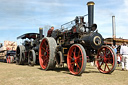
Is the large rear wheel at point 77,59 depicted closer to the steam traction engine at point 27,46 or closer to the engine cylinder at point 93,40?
the engine cylinder at point 93,40

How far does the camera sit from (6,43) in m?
22.4

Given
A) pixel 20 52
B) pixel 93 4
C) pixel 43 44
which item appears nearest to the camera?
pixel 93 4

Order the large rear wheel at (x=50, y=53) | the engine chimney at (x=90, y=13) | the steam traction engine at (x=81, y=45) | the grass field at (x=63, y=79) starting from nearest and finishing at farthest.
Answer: the grass field at (x=63, y=79)
the steam traction engine at (x=81, y=45)
the engine chimney at (x=90, y=13)
the large rear wheel at (x=50, y=53)

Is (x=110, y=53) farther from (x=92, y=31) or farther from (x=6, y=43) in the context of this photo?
(x=6, y=43)

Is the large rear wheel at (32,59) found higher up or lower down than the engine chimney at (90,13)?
lower down

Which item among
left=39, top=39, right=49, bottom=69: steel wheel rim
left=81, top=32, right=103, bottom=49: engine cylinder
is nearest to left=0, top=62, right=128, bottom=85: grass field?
left=81, top=32, right=103, bottom=49: engine cylinder

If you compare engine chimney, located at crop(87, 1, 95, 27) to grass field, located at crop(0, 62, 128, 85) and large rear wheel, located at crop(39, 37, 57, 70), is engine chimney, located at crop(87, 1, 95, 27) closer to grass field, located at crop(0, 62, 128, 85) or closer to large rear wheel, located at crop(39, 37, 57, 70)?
large rear wheel, located at crop(39, 37, 57, 70)

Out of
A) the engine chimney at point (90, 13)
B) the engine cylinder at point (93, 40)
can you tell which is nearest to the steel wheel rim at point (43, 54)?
the engine cylinder at point (93, 40)

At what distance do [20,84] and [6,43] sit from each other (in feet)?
59.7

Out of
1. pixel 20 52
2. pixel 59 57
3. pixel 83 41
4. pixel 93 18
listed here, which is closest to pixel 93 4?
pixel 93 18

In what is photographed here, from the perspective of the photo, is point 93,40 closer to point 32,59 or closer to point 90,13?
point 90,13

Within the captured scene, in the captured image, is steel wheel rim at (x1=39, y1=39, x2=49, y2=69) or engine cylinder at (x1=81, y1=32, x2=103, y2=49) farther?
steel wheel rim at (x1=39, y1=39, x2=49, y2=69)

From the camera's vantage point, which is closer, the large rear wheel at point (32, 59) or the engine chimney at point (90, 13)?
the engine chimney at point (90, 13)

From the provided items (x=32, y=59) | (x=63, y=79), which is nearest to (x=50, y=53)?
(x=63, y=79)
